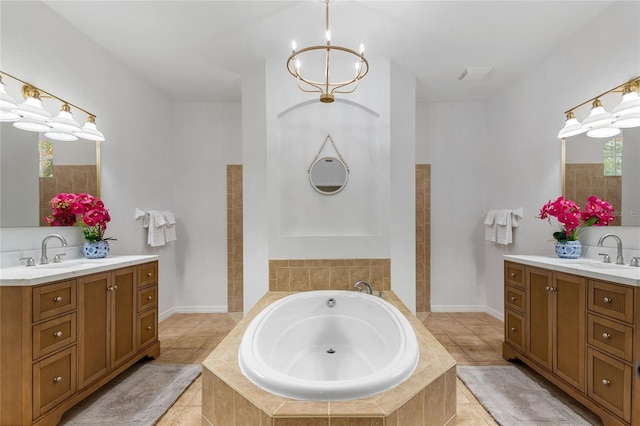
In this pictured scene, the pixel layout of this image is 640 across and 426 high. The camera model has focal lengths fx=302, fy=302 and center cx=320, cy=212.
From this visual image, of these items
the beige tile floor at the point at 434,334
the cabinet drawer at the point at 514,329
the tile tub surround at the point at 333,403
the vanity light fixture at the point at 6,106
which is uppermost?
the vanity light fixture at the point at 6,106

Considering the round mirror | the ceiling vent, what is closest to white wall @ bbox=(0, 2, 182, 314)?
the round mirror

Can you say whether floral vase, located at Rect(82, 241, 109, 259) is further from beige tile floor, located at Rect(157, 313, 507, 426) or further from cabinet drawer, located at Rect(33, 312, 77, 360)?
beige tile floor, located at Rect(157, 313, 507, 426)

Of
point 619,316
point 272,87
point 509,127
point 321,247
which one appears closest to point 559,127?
point 509,127

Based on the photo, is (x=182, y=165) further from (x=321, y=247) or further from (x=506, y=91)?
(x=506, y=91)

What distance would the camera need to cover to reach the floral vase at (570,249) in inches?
89.3

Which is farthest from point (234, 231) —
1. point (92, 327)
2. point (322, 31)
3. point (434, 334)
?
point (434, 334)

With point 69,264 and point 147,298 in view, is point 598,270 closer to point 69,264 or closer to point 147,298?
point 147,298

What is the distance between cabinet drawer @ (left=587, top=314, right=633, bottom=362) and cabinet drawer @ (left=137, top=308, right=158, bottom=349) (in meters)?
3.02

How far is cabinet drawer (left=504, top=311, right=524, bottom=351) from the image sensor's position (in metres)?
2.34

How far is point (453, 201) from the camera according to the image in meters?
3.81

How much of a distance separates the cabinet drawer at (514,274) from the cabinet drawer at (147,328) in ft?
9.75

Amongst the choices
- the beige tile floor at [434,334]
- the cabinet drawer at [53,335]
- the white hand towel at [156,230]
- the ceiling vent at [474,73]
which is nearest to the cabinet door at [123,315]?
the cabinet drawer at [53,335]

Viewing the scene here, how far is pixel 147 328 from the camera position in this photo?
245 cm

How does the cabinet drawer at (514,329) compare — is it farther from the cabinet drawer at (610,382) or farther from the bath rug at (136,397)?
the bath rug at (136,397)
